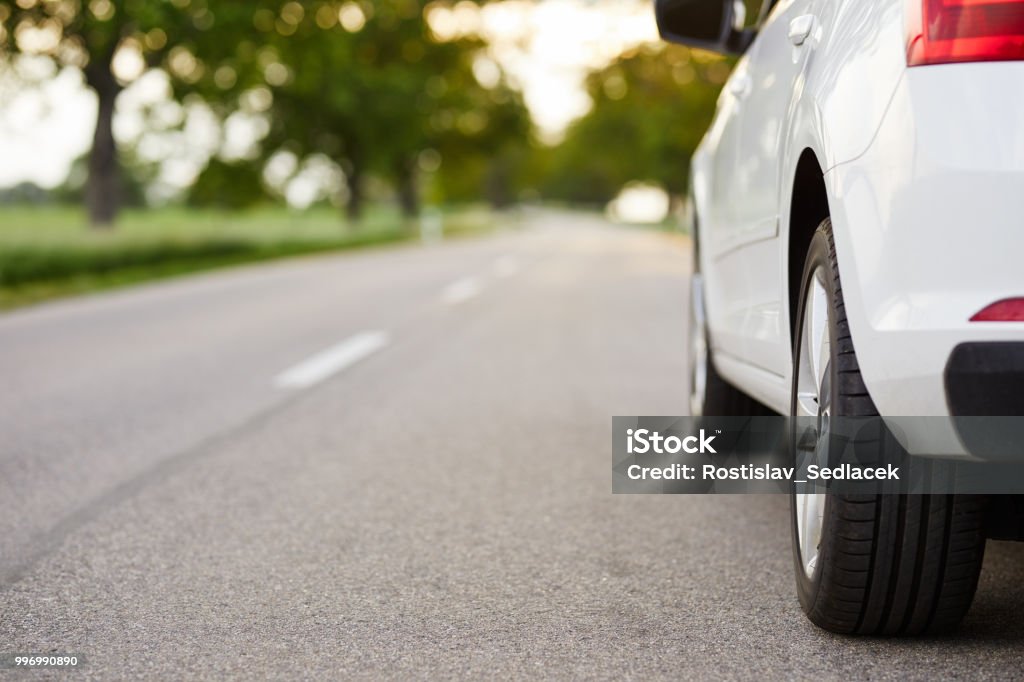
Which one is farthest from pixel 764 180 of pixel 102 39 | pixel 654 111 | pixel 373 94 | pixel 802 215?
pixel 654 111

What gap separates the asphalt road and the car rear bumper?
2.20ft

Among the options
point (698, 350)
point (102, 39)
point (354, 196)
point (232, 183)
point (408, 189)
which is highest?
point (102, 39)

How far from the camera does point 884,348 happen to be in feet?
6.61

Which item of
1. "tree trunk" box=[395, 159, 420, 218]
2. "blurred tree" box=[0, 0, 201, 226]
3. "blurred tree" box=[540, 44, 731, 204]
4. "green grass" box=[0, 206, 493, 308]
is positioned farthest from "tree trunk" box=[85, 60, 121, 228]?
"tree trunk" box=[395, 159, 420, 218]

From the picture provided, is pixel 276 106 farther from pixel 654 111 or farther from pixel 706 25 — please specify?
pixel 706 25

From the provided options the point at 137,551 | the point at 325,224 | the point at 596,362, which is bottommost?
the point at 325,224

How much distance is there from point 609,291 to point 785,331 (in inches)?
455

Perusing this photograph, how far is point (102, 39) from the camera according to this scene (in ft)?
71.6

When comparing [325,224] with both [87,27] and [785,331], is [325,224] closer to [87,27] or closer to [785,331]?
[87,27]

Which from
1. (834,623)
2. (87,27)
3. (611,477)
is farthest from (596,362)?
(87,27)

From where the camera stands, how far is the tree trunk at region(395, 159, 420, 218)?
1817 inches

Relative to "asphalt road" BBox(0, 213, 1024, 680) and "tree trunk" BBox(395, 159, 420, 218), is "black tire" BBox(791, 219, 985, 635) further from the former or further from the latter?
"tree trunk" BBox(395, 159, 420, 218)

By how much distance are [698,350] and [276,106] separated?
36608 millimetres

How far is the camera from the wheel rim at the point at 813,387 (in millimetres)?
2385
